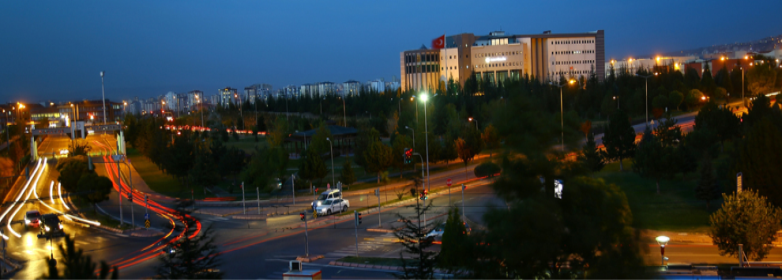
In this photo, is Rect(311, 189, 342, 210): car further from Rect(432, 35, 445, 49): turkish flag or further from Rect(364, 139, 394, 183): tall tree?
Rect(432, 35, 445, 49): turkish flag

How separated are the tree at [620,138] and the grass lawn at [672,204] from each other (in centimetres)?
133

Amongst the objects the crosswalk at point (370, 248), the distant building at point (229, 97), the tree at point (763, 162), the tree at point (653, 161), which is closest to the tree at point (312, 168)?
the crosswalk at point (370, 248)

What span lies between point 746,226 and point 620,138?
47.5 feet

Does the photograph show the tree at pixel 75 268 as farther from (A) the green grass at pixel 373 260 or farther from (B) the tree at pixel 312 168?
(B) the tree at pixel 312 168

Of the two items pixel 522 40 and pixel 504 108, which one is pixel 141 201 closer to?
pixel 504 108

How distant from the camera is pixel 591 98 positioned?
2233 inches

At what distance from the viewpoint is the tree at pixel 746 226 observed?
13606mm

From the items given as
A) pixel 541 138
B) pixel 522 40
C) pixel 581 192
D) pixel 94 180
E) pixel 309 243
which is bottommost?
pixel 309 243

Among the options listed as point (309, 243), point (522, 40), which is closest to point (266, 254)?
Result: point (309, 243)

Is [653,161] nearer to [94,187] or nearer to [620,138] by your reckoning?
[620,138]

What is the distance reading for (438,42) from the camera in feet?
303

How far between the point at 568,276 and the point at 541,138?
4.88ft

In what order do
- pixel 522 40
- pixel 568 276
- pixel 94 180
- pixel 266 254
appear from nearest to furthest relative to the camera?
pixel 568 276
pixel 266 254
pixel 94 180
pixel 522 40

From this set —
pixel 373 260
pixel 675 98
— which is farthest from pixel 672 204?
pixel 675 98
